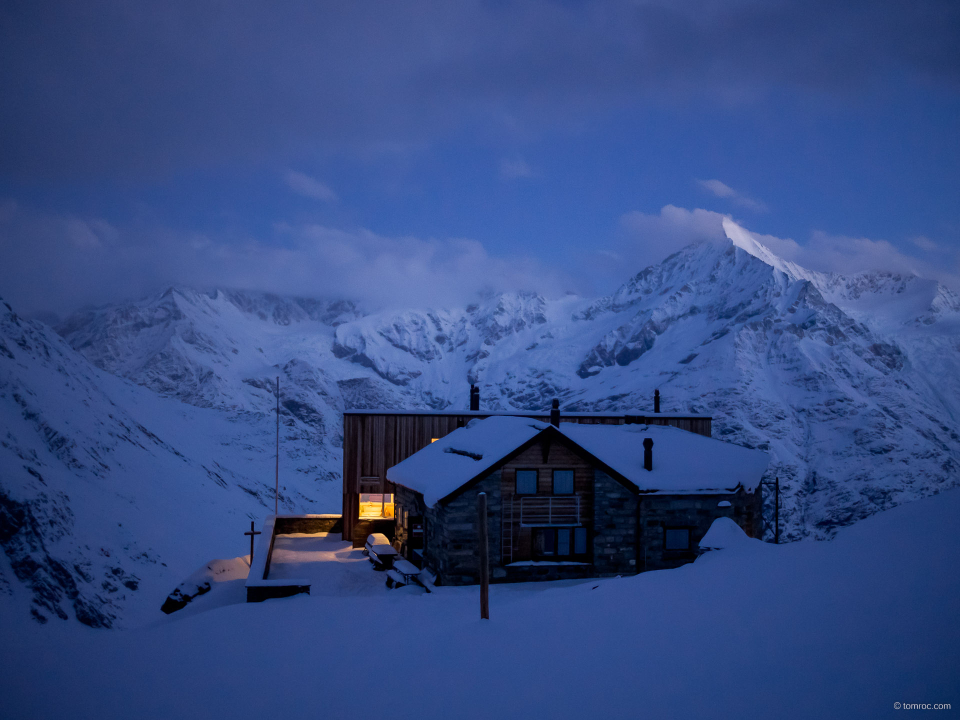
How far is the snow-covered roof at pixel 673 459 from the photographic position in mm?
22172

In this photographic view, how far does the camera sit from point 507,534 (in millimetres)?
21266

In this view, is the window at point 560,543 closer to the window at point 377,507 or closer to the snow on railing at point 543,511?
the snow on railing at point 543,511

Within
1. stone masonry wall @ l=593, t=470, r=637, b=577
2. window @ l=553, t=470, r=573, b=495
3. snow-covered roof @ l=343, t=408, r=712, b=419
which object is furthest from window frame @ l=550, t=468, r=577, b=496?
snow-covered roof @ l=343, t=408, r=712, b=419

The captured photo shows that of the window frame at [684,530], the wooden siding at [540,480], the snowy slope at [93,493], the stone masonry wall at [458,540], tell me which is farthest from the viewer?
the snowy slope at [93,493]

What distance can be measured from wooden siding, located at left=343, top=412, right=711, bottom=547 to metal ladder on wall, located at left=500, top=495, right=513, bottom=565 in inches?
313

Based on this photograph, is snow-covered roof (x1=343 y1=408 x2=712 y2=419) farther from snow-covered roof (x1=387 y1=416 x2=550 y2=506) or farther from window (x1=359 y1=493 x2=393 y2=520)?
window (x1=359 y1=493 x2=393 y2=520)

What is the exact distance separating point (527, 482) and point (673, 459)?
6.13 m

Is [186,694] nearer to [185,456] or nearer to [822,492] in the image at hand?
[185,456]

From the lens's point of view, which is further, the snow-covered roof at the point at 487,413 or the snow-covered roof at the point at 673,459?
the snow-covered roof at the point at 487,413

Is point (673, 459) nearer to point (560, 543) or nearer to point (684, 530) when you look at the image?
point (684, 530)

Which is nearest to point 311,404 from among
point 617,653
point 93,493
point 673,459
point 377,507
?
point 93,493

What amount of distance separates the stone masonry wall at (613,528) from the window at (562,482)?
0.88 meters

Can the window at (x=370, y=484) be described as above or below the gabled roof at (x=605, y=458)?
below

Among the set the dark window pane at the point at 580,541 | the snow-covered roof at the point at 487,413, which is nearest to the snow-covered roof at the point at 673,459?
the dark window pane at the point at 580,541
